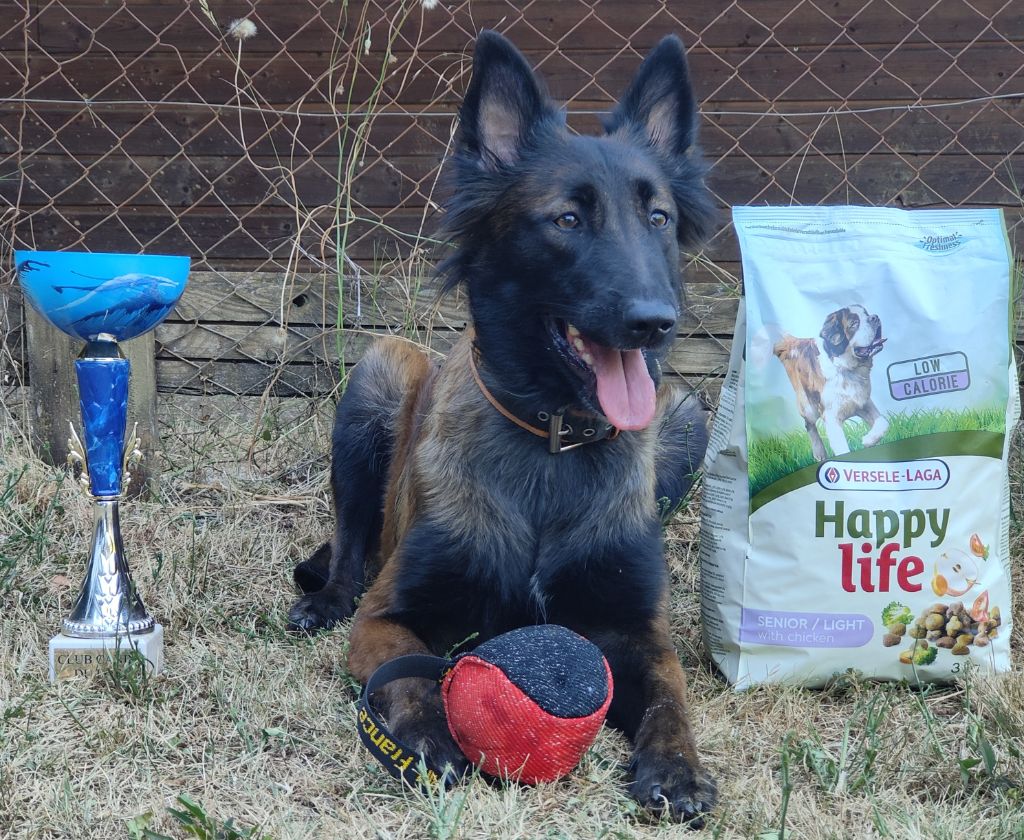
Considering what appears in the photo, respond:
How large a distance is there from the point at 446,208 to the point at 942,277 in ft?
3.92

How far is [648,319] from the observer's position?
7.14 ft

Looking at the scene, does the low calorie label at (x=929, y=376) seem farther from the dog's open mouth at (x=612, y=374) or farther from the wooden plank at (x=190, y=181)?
the wooden plank at (x=190, y=181)

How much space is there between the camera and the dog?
8.21ft

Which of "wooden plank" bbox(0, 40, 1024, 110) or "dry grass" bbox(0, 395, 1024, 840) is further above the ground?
"wooden plank" bbox(0, 40, 1024, 110)

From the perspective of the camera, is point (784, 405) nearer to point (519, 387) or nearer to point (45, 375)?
point (519, 387)

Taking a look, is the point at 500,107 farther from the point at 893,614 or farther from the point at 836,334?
the point at 893,614

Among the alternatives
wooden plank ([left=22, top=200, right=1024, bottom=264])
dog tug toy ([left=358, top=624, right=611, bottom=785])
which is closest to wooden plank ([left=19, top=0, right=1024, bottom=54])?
wooden plank ([left=22, top=200, right=1024, bottom=264])

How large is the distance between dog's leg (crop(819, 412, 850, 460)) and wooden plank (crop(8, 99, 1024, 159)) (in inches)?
131

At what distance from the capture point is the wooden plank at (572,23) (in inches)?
225

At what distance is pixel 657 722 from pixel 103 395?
1.51m

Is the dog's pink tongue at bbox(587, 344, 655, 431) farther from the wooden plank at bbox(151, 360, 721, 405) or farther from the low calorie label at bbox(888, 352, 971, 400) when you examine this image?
the wooden plank at bbox(151, 360, 721, 405)

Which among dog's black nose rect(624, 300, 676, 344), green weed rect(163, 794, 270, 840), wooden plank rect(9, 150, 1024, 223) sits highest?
wooden plank rect(9, 150, 1024, 223)

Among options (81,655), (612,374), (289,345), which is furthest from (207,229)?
(612,374)

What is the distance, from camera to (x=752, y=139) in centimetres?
582
